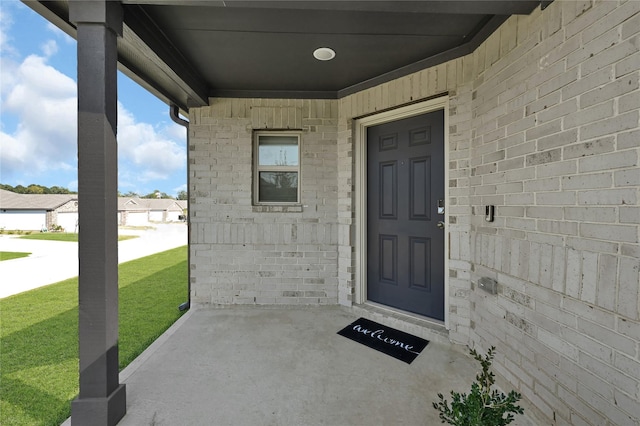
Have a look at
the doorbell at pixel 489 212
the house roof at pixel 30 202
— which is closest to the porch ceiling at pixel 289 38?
the doorbell at pixel 489 212

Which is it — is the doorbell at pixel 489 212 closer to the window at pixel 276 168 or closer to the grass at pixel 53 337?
the window at pixel 276 168

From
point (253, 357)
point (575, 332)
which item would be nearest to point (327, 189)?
point (253, 357)

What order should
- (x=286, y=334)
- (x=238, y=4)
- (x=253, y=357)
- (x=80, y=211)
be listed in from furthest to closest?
1. (x=286, y=334)
2. (x=253, y=357)
3. (x=238, y=4)
4. (x=80, y=211)

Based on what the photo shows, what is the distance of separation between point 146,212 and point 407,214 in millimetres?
32076

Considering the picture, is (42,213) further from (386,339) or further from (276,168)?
(386,339)

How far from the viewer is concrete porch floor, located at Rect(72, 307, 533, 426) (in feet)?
5.76

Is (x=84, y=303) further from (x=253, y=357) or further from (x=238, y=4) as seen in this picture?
(x=238, y=4)

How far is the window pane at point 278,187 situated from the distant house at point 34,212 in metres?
21.6

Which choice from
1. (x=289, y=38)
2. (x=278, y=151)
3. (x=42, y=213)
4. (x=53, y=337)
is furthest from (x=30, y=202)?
(x=289, y=38)

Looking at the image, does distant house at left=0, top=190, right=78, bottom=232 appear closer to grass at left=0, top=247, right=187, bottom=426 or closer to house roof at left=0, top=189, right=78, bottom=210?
house roof at left=0, top=189, right=78, bottom=210

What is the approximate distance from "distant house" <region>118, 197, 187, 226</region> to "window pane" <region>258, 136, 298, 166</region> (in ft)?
65.3

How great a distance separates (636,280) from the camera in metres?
1.19

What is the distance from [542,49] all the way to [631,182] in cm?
97

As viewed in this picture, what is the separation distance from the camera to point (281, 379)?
6.90 feet
